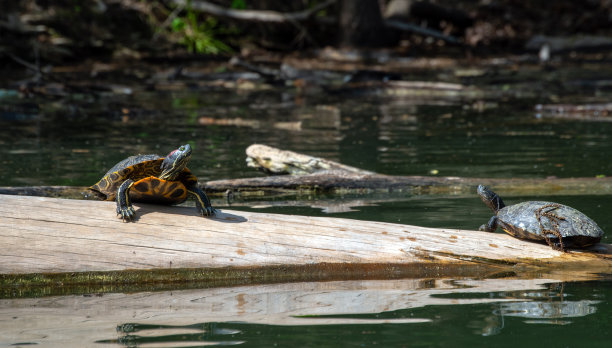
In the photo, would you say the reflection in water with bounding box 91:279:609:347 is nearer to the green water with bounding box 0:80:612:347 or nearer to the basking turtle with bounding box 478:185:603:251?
the green water with bounding box 0:80:612:347

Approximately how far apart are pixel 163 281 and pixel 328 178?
2733 mm

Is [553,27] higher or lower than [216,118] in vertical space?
higher

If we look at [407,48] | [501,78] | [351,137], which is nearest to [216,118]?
[351,137]

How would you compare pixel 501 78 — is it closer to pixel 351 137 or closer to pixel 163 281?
pixel 351 137

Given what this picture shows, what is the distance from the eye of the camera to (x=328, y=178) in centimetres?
641

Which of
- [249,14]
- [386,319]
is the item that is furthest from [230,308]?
[249,14]

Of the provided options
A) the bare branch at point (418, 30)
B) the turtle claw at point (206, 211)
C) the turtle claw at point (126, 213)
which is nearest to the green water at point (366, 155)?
the turtle claw at point (126, 213)

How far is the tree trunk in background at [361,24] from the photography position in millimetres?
Answer: 21281

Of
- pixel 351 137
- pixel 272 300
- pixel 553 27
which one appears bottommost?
pixel 272 300

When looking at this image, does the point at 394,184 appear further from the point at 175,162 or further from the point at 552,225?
the point at 175,162

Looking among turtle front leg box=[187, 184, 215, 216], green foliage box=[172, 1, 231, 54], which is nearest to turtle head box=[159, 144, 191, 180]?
turtle front leg box=[187, 184, 215, 216]

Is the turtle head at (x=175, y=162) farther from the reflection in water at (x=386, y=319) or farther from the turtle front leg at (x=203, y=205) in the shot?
the reflection in water at (x=386, y=319)

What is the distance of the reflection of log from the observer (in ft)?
10.1

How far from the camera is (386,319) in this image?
3.22 m
